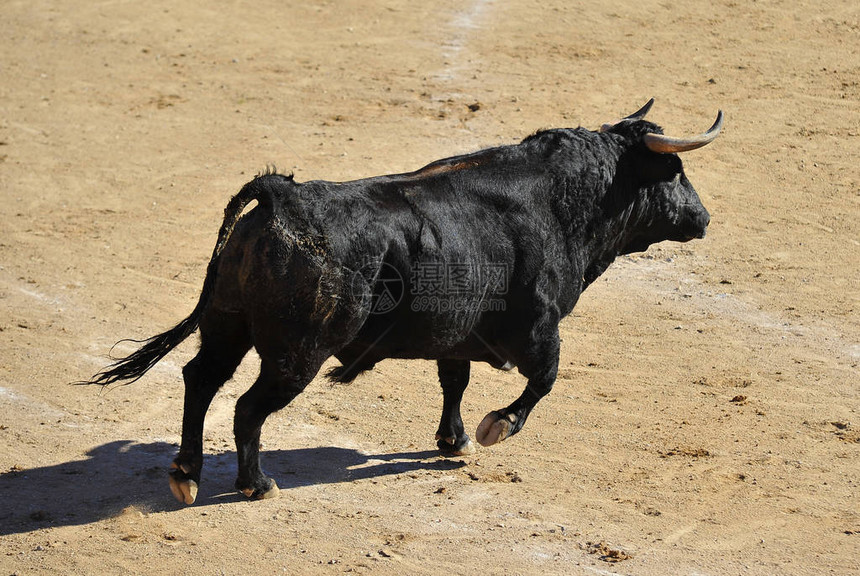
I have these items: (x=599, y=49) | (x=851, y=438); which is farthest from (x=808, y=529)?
(x=599, y=49)

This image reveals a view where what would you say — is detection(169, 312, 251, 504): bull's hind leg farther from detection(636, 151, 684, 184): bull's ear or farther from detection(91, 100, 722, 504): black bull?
detection(636, 151, 684, 184): bull's ear

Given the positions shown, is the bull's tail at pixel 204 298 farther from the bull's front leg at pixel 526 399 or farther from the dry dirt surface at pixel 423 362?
the bull's front leg at pixel 526 399

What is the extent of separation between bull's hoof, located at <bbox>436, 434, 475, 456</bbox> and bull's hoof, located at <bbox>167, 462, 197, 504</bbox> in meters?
1.90

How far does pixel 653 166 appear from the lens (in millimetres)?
7875

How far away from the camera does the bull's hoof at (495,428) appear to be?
7242mm

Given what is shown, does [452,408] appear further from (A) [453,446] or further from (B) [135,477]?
(B) [135,477]

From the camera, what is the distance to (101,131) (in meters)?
14.8

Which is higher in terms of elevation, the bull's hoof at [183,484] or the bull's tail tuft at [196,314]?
the bull's tail tuft at [196,314]

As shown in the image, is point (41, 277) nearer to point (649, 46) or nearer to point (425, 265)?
point (425, 265)

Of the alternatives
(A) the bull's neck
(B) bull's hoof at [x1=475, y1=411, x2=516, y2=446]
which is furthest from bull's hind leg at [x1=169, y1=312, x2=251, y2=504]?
(A) the bull's neck

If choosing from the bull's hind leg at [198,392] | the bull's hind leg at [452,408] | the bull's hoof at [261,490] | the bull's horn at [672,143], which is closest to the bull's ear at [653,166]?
the bull's horn at [672,143]

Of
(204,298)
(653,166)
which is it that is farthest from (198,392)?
(653,166)

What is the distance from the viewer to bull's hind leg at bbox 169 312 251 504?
6773 millimetres

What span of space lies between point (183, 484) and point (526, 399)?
7.51 ft
